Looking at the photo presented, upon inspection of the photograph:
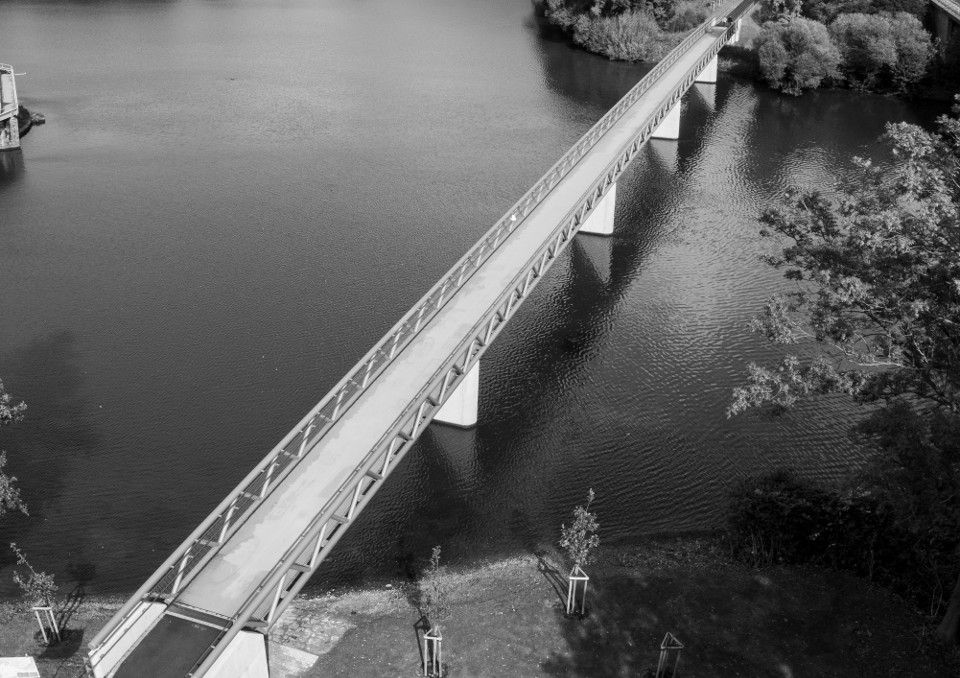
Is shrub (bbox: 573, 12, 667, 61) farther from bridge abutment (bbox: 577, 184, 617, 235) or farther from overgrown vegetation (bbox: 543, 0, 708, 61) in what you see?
bridge abutment (bbox: 577, 184, 617, 235)

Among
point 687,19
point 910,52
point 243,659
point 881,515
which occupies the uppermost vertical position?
point 687,19

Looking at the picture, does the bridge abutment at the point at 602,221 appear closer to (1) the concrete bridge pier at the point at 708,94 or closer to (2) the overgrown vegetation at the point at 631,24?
(1) the concrete bridge pier at the point at 708,94

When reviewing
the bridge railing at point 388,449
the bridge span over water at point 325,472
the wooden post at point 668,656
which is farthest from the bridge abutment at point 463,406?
the wooden post at point 668,656

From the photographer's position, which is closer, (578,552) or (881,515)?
(578,552)

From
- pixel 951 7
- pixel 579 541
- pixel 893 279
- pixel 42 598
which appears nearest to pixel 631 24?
pixel 951 7

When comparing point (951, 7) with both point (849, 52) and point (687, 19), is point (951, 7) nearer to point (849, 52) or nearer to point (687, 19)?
point (849, 52)

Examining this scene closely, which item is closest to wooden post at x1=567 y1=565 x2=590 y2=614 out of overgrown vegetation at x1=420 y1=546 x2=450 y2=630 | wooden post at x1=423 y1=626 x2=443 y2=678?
overgrown vegetation at x1=420 y1=546 x2=450 y2=630
